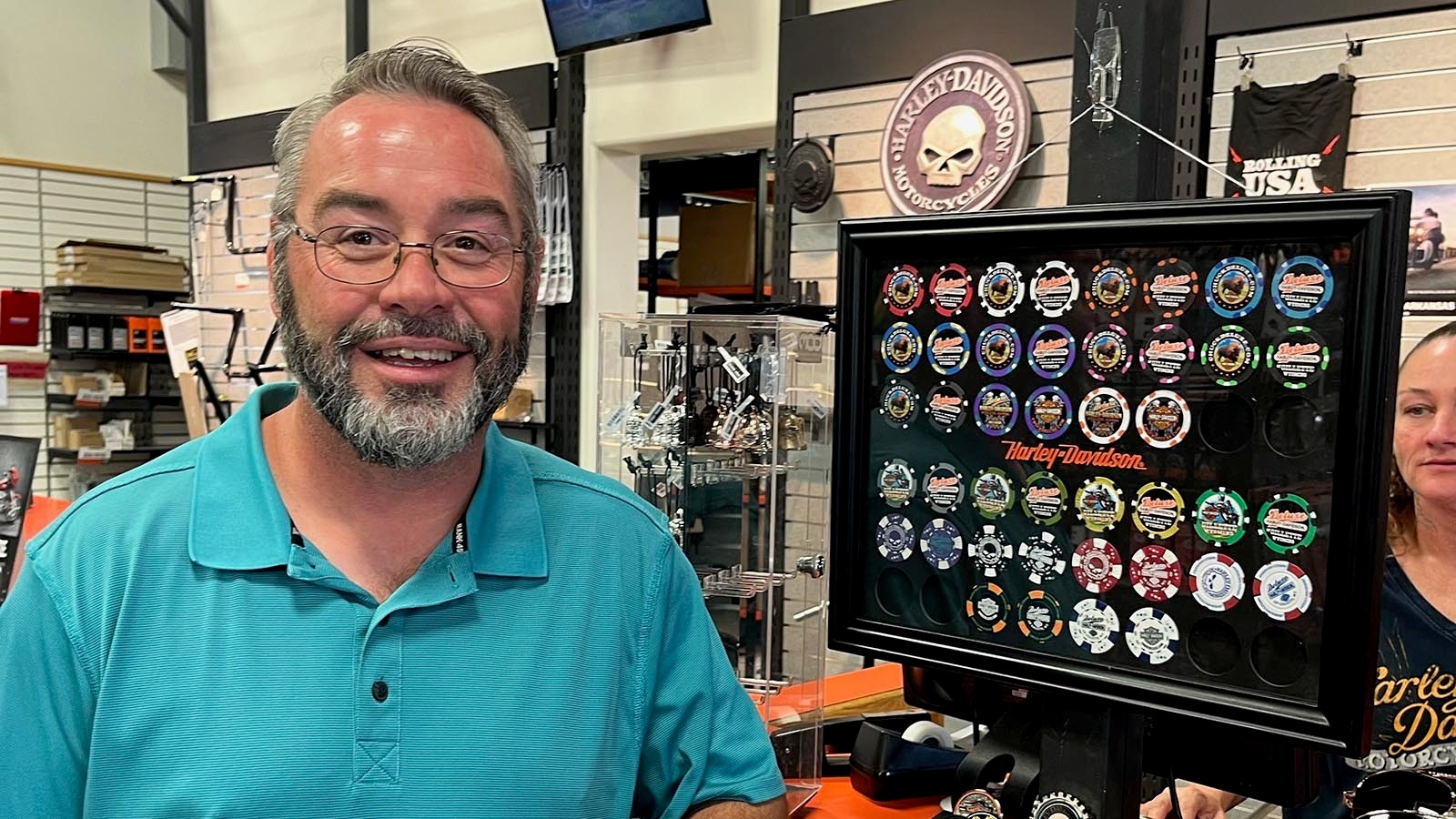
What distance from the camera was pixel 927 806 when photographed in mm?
1771

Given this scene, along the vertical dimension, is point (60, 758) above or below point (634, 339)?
below

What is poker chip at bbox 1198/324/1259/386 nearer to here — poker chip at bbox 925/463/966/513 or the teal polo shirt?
poker chip at bbox 925/463/966/513

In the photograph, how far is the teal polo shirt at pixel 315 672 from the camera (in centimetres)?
120

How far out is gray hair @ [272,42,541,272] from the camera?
4.50ft

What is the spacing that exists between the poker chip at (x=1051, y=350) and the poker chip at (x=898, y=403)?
0.16 m

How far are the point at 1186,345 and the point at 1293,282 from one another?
12 cm

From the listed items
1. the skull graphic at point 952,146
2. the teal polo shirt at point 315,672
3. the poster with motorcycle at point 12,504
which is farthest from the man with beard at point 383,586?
the skull graphic at point 952,146

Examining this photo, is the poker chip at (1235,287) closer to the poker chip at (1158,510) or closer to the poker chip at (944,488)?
the poker chip at (1158,510)

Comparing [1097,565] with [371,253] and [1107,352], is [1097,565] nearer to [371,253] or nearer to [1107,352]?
[1107,352]

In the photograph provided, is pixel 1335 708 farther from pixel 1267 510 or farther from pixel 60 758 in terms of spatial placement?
pixel 60 758

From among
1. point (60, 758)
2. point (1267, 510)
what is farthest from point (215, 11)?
point (1267, 510)

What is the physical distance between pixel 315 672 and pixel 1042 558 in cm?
83

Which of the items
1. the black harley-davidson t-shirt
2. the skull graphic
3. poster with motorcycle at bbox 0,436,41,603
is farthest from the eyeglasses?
the skull graphic

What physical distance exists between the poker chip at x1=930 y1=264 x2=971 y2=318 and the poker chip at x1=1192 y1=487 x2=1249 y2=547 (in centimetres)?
35
